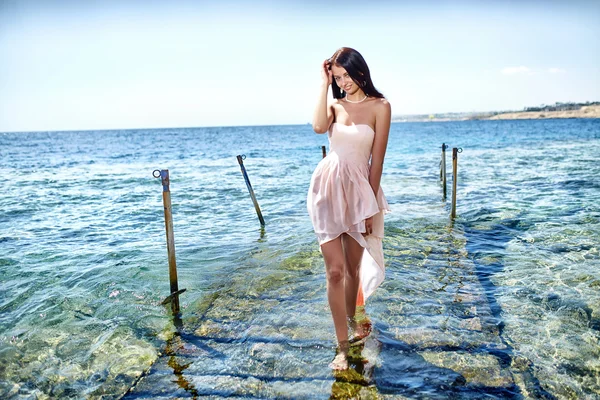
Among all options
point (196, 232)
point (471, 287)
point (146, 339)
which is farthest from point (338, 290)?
point (196, 232)

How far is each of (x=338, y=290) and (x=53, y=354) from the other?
3473 millimetres

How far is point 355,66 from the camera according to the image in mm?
3475

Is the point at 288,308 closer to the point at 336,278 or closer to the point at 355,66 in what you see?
the point at 336,278

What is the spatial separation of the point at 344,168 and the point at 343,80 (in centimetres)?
76

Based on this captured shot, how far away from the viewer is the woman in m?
3.61

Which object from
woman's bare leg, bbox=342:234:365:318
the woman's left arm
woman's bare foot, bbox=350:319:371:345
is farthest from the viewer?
woman's bare foot, bbox=350:319:371:345

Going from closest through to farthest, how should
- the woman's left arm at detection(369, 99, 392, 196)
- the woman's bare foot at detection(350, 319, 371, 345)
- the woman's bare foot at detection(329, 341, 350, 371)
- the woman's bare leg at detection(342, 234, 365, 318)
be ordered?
the woman's left arm at detection(369, 99, 392, 196)
the woman's bare foot at detection(329, 341, 350, 371)
the woman's bare leg at detection(342, 234, 365, 318)
the woman's bare foot at detection(350, 319, 371, 345)

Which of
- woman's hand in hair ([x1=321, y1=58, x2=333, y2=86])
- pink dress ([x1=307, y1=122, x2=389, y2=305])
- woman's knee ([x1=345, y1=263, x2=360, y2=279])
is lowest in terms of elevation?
woman's knee ([x1=345, y1=263, x2=360, y2=279])

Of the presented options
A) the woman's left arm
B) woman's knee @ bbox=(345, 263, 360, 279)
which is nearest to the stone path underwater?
woman's knee @ bbox=(345, 263, 360, 279)

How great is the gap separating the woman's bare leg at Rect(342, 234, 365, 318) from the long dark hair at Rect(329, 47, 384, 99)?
137cm

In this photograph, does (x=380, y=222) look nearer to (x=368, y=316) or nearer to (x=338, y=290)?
(x=338, y=290)

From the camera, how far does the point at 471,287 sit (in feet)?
20.3

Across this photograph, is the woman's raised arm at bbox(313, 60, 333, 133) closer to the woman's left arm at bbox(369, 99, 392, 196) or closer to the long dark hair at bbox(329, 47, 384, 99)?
the long dark hair at bbox(329, 47, 384, 99)

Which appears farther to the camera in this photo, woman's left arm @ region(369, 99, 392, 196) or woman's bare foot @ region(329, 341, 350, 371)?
woman's bare foot @ region(329, 341, 350, 371)
